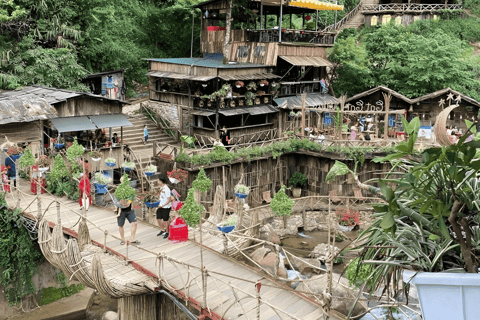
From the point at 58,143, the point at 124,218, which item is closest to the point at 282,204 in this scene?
the point at 124,218

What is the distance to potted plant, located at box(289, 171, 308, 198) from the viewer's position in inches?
947

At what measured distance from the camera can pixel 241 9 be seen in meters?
27.7

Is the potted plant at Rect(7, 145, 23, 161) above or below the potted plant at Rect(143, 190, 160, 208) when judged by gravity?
above

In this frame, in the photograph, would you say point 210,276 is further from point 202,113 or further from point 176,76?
point 176,76

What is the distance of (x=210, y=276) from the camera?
29.7 ft

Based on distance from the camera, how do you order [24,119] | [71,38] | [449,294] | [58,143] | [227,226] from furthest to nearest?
[71,38] → [58,143] → [24,119] → [227,226] → [449,294]

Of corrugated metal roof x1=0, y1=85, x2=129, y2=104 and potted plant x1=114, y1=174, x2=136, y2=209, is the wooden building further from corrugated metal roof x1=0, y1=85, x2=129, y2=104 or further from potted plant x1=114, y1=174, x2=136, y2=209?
potted plant x1=114, y1=174, x2=136, y2=209

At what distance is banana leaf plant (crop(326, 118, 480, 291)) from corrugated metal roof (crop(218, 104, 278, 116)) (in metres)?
19.5

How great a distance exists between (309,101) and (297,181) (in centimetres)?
564

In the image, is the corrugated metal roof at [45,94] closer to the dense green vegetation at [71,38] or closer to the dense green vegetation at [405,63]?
the dense green vegetation at [71,38]

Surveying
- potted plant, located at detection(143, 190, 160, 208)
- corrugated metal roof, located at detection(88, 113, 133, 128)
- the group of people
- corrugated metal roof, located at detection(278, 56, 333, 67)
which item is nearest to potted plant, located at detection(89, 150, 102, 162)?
corrugated metal roof, located at detection(88, 113, 133, 128)

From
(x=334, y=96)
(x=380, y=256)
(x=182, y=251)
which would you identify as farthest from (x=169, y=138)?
(x=380, y=256)

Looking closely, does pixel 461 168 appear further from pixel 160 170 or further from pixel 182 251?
pixel 160 170

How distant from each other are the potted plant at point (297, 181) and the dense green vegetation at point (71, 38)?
11800 millimetres
